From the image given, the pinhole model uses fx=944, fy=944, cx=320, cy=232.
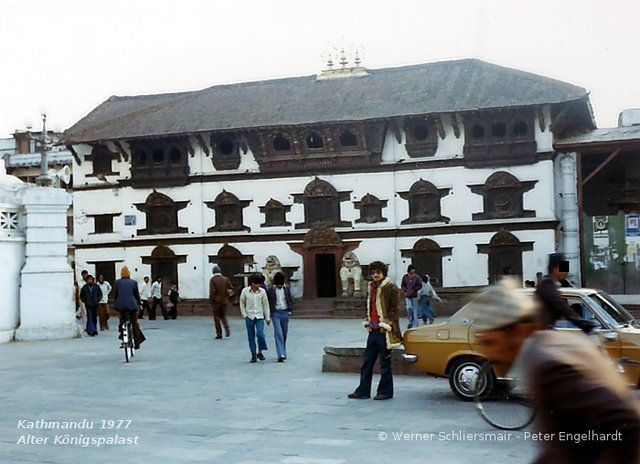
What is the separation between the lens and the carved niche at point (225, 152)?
38.4 meters

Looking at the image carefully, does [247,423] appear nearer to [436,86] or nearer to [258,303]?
[258,303]

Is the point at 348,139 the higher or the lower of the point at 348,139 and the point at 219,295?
the higher

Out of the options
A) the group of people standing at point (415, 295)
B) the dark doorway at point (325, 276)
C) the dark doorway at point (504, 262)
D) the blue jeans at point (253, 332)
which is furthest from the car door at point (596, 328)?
the dark doorway at point (325, 276)

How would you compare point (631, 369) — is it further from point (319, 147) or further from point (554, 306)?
point (319, 147)

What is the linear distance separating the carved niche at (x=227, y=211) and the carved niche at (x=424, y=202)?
672 cm

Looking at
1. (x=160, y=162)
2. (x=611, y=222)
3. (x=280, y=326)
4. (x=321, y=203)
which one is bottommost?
(x=280, y=326)

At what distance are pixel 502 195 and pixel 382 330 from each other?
2375 centimetres

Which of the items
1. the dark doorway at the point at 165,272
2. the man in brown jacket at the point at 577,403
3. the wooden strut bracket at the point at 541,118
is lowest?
the dark doorway at the point at 165,272

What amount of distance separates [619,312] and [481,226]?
23.7 m

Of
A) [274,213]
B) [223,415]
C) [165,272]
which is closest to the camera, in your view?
[223,415]

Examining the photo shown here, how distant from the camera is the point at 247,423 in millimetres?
10750

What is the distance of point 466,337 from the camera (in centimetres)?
1209

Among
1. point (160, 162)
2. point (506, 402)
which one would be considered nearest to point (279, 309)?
point (506, 402)

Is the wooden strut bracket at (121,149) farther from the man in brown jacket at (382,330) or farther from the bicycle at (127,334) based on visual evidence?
the man in brown jacket at (382,330)
